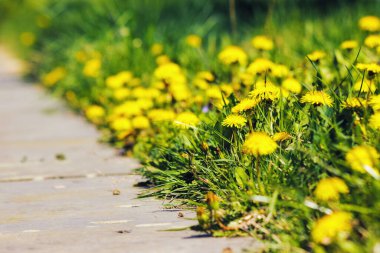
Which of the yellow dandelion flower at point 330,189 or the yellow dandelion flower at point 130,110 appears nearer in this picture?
the yellow dandelion flower at point 330,189

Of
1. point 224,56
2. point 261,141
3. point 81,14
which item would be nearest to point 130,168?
point 224,56

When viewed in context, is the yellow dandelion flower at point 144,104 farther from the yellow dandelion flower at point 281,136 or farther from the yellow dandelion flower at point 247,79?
the yellow dandelion flower at point 281,136

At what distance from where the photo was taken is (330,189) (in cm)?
190

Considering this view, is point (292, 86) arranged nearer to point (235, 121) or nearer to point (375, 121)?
point (235, 121)

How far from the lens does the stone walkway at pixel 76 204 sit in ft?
6.93

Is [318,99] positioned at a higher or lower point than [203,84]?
lower

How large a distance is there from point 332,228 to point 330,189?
0.64ft

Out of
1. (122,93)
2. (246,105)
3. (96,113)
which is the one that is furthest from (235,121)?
(96,113)

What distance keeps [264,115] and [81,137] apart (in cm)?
197

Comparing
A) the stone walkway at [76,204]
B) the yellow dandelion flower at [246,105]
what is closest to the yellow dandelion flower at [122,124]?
the stone walkway at [76,204]

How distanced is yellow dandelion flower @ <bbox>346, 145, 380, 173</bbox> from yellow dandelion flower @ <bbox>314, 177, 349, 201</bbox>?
69mm

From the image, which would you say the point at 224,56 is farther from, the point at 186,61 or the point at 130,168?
the point at 186,61

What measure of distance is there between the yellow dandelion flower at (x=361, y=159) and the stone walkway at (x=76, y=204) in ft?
1.31

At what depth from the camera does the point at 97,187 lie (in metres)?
2.94
